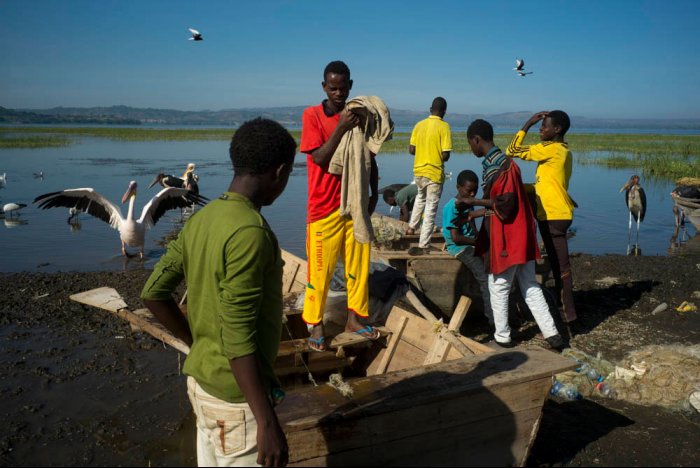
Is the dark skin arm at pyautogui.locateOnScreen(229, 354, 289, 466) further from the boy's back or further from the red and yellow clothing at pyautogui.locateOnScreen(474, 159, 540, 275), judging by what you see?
the boy's back

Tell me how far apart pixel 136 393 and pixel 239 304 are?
12.1 feet

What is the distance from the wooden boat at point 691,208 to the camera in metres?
12.4

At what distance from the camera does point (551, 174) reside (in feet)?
19.1

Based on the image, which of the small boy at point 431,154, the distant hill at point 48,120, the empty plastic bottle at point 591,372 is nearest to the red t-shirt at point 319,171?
the empty plastic bottle at point 591,372

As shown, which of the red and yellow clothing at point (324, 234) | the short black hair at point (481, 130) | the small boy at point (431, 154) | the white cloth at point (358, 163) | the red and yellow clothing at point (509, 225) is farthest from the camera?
the small boy at point (431, 154)

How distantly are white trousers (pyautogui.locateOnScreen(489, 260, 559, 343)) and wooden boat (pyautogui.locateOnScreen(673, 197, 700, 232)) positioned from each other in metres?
9.16

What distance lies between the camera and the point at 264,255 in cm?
185

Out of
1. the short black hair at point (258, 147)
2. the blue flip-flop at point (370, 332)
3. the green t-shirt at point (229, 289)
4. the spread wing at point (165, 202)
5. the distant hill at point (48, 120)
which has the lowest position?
the blue flip-flop at point (370, 332)

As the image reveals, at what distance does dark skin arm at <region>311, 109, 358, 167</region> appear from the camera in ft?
12.2

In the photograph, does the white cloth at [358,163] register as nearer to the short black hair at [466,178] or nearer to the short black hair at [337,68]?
the short black hair at [337,68]

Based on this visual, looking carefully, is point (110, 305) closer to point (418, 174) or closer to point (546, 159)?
point (546, 159)

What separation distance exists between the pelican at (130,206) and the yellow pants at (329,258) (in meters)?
6.64

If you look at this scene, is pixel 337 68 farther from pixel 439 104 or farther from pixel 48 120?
pixel 48 120

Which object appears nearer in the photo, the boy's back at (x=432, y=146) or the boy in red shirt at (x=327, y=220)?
the boy in red shirt at (x=327, y=220)
